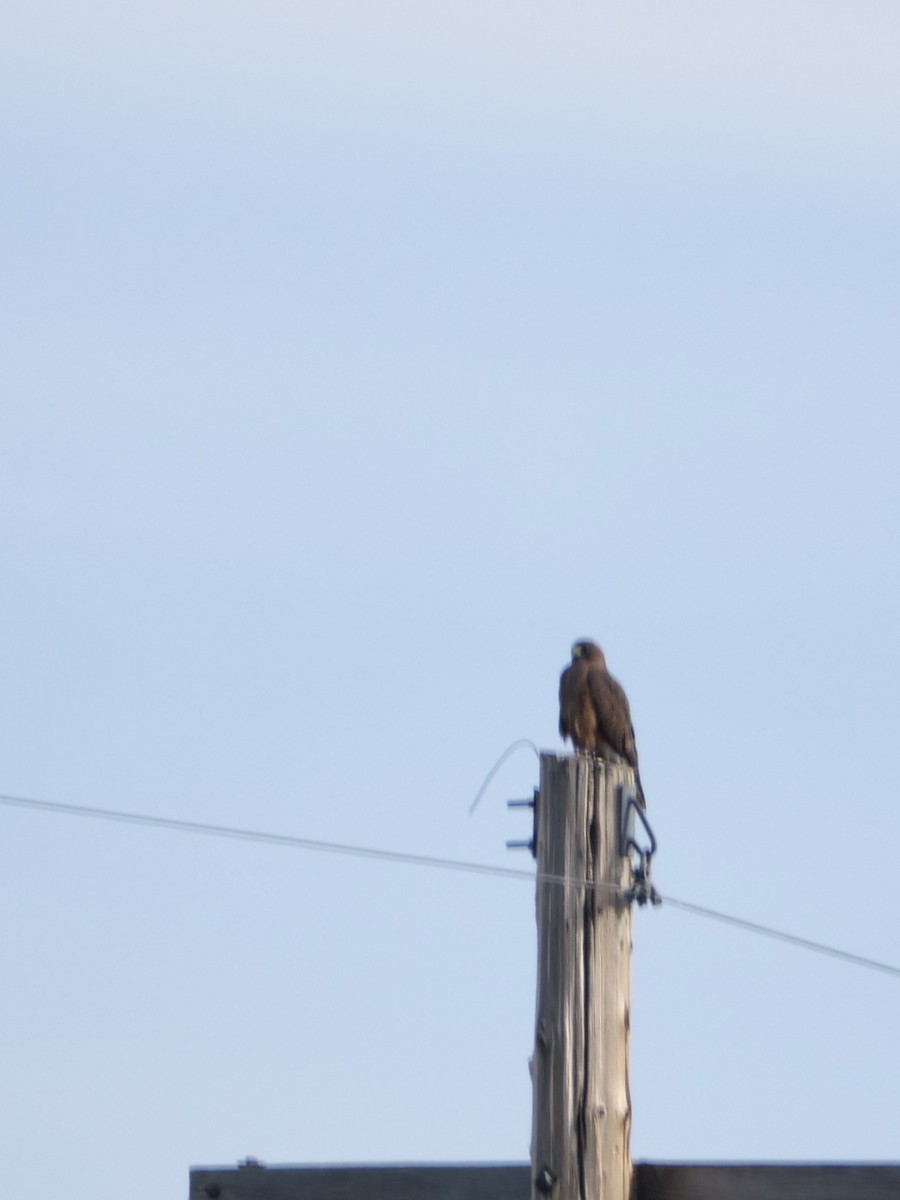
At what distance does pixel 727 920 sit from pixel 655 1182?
77 centimetres

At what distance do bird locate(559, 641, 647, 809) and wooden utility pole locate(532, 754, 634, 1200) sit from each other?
16.9 ft

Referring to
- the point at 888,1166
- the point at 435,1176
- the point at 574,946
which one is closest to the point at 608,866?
the point at 574,946

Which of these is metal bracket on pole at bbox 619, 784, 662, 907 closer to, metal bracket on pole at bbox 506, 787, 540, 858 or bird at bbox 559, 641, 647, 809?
metal bracket on pole at bbox 506, 787, 540, 858

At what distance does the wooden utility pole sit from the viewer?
3514 mm

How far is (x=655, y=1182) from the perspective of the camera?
3467 mm

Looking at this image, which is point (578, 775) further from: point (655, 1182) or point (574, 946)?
point (655, 1182)

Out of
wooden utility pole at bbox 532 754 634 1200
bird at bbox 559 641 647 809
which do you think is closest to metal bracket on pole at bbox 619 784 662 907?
wooden utility pole at bbox 532 754 634 1200

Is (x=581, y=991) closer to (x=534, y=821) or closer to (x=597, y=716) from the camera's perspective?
(x=534, y=821)

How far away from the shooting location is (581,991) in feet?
11.8

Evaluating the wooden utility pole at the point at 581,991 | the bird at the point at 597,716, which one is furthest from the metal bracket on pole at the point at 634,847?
the bird at the point at 597,716

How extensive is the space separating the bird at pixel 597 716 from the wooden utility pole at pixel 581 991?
5.17 meters

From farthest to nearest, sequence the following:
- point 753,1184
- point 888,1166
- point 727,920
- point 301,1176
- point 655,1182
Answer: point 727,920 < point 301,1176 < point 655,1182 < point 753,1184 < point 888,1166

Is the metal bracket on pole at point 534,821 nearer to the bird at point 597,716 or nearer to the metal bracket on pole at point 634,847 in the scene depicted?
the metal bracket on pole at point 634,847

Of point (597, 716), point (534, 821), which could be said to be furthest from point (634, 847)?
point (597, 716)
